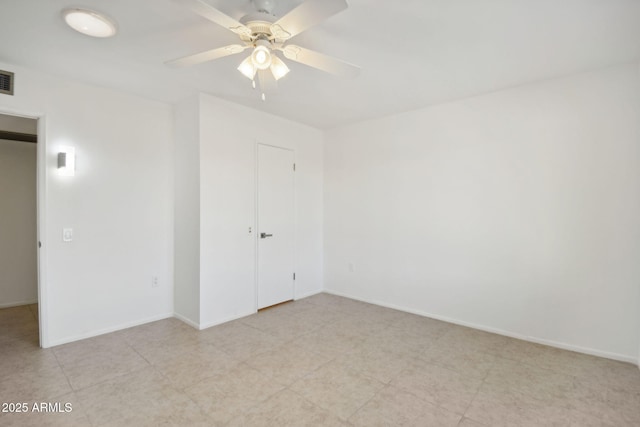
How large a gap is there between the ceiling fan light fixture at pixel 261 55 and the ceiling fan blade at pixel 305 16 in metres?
0.09

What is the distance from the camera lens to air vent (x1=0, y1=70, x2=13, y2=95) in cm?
256

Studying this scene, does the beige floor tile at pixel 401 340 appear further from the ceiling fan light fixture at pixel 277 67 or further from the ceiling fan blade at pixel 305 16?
the ceiling fan blade at pixel 305 16

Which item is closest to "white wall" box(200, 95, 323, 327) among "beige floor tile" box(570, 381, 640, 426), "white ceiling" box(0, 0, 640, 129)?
"white ceiling" box(0, 0, 640, 129)

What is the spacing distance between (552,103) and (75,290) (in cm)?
485

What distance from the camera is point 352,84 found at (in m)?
2.97

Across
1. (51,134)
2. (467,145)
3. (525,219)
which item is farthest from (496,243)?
(51,134)

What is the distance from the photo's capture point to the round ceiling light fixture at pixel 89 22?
1.85m

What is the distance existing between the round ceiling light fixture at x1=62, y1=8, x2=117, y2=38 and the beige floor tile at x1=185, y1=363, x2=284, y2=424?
8.19 feet

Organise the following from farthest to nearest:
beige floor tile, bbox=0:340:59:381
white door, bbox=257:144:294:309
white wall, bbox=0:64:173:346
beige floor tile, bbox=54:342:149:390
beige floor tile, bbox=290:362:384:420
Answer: white door, bbox=257:144:294:309 → white wall, bbox=0:64:173:346 → beige floor tile, bbox=0:340:59:381 → beige floor tile, bbox=54:342:149:390 → beige floor tile, bbox=290:362:384:420

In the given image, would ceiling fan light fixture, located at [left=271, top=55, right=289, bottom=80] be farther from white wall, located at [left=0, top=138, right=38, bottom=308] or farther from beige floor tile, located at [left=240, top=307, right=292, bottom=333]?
white wall, located at [left=0, top=138, right=38, bottom=308]

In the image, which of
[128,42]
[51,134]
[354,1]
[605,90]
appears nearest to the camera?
[354,1]

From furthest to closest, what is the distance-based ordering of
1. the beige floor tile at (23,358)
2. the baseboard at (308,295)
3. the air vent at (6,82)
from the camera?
the baseboard at (308,295) < the air vent at (6,82) < the beige floor tile at (23,358)

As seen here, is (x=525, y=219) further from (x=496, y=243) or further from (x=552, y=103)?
(x=552, y=103)

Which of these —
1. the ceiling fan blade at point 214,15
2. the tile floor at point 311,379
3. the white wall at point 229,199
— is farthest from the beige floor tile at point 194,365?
the ceiling fan blade at point 214,15
